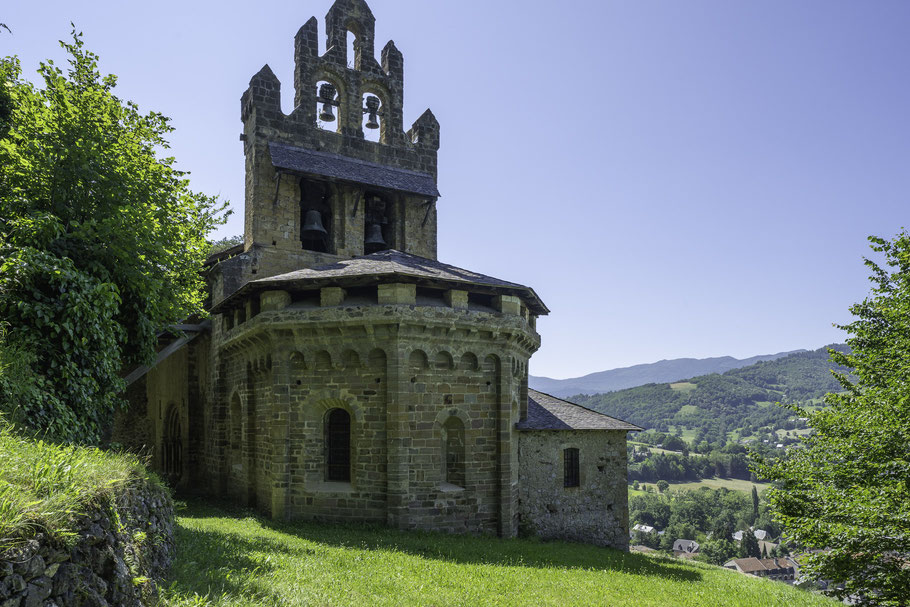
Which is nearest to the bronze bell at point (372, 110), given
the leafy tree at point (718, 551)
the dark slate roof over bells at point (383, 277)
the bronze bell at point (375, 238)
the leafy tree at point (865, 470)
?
the bronze bell at point (375, 238)

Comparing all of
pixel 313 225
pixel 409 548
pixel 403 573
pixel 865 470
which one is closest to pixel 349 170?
pixel 313 225

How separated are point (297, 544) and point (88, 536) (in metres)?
6.88

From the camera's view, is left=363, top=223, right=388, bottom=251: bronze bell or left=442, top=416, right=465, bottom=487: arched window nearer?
left=442, top=416, right=465, bottom=487: arched window

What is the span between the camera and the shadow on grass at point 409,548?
8773 mm

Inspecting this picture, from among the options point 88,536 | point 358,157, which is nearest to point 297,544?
point 88,536

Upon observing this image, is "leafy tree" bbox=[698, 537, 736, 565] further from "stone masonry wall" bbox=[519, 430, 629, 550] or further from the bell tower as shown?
the bell tower

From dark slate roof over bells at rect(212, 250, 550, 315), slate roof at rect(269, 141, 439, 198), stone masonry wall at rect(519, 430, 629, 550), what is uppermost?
slate roof at rect(269, 141, 439, 198)

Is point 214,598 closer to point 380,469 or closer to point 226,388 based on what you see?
point 380,469

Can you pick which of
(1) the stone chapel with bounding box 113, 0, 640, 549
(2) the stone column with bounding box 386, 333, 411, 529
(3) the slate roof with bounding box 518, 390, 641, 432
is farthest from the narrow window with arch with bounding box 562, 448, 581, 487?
(2) the stone column with bounding box 386, 333, 411, 529

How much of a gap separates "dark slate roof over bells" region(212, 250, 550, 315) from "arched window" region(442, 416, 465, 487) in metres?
3.25

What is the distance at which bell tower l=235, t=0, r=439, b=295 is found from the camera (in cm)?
1880

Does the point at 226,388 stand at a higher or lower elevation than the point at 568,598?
higher

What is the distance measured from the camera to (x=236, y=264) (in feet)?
59.4

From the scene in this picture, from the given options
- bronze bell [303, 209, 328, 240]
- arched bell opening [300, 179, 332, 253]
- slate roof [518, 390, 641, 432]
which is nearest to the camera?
slate roof [518, 390, 641, 432]
